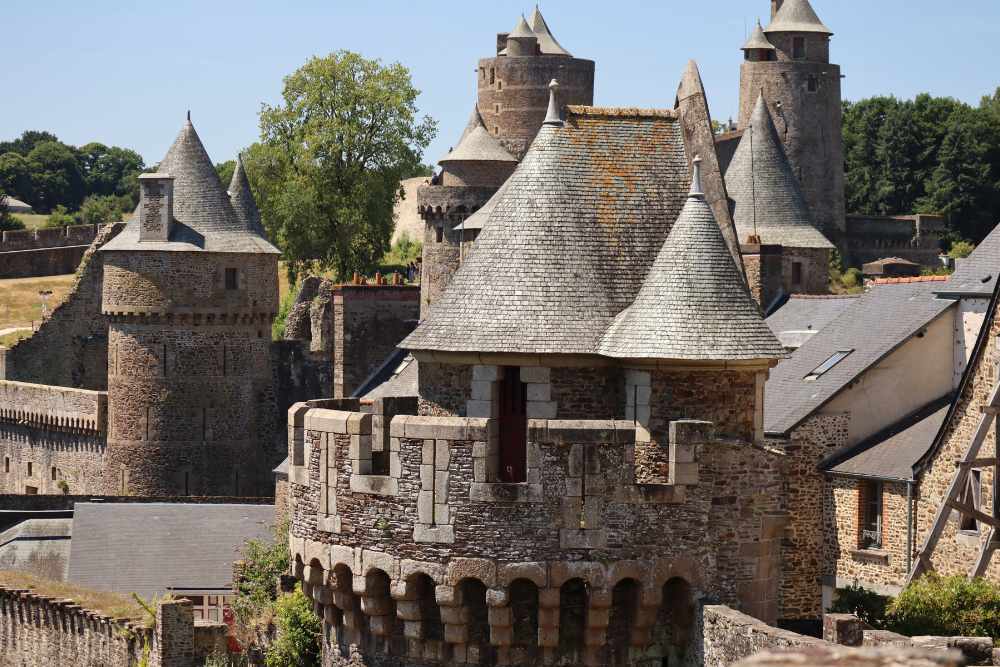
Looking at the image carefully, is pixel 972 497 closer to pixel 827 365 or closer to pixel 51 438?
pixel 827 365

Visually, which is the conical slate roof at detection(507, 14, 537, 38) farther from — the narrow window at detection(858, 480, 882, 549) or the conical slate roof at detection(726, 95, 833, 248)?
the narrow window at detection(858, 480, 882, 549)

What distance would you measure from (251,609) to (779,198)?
115 feet

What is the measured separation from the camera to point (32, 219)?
427 feet

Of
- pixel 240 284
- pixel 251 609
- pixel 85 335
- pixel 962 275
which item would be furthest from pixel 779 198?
pixel 251 609

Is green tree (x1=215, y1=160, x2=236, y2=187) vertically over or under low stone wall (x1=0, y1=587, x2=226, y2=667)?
over

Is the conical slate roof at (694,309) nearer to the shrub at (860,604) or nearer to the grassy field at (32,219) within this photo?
the shrub at (860,604)

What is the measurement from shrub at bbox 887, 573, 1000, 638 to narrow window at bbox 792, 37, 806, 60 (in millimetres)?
69215

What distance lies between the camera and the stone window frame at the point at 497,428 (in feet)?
51.5

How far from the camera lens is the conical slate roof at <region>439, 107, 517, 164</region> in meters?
60.4

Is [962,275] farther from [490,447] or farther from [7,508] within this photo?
[7,508]

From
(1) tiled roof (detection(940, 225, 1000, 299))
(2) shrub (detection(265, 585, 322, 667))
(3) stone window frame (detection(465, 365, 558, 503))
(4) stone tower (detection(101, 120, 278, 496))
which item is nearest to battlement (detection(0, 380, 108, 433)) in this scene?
(4) stone tower (detection(101, 120, 278, 496))

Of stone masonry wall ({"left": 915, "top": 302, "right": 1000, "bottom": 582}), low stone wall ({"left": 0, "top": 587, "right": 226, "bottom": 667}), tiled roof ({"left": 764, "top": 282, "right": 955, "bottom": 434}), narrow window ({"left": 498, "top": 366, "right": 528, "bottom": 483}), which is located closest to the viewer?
narrow window ({"left": 498, "top": 366, "right": 528, "bottom": 483})

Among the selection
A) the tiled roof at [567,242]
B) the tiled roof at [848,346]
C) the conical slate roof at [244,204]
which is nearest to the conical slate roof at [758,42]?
the conical slate roof at [244,204]

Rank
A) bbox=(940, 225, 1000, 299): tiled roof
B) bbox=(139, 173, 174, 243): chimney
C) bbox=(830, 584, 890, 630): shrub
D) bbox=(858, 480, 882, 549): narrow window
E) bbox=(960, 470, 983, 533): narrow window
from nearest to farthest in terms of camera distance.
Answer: bbox=(830, 584, 890, 630): shrub, bbox=(960, 470, 983, 533): narrow window, bbox=(858, 480, 882, 549): narrow window, bbox=(940, 225, 1000, 299): tiled roof, bbox=(139, 173, 174, 243): chimney
